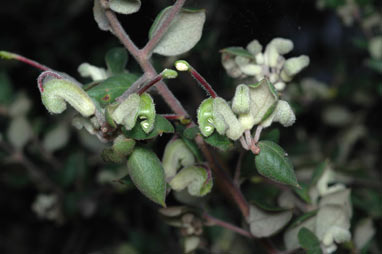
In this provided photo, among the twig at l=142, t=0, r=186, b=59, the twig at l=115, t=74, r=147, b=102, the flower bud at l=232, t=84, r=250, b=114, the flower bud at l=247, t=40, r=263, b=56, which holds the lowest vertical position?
the flower bud at l=247, t=40, r=263, b=56

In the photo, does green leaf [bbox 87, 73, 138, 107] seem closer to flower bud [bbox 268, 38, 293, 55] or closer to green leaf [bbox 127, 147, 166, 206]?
green leaf [bbox 127, 147, 166, 206]

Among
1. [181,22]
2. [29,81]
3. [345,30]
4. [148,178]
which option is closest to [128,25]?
[181,22]

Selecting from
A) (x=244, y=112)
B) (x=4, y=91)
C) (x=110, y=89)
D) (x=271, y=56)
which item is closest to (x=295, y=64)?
(x=271, y=56)

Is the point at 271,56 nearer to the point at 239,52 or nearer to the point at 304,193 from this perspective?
the point at 239,52

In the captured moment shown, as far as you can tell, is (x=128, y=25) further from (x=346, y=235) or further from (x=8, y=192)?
(x=8, y=192)

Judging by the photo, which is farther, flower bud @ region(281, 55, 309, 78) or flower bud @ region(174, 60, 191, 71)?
flower bud @ region(281, 55, 309, 78)

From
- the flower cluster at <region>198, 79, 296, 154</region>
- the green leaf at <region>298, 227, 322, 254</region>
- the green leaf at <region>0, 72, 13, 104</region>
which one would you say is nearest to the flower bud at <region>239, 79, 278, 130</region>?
the flower cluster at <region>198, 79, 296, 154</region>

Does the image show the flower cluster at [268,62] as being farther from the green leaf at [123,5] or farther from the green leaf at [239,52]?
the green leaf at [123,5]

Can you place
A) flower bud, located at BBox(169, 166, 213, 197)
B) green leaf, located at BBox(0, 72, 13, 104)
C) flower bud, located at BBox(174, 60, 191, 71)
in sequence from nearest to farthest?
flower bud, located at BBox(174, 60, 191, 71) → flower bud, located at BBox(169, 166, 213, 197) → green leaf, located at BBox(0, 72, 13, 104)
